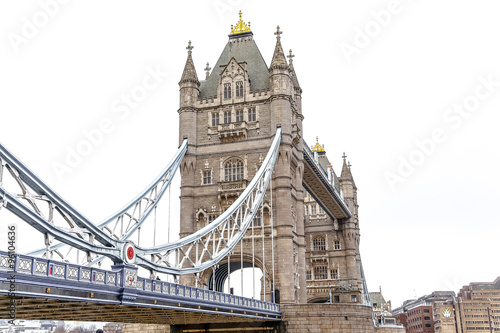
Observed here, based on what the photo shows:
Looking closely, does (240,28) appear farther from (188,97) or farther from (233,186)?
(233,186)

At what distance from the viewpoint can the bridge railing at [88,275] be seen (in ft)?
53.3

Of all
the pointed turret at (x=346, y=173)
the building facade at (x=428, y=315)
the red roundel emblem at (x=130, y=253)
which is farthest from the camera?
the building facade at (x=428, y=315)

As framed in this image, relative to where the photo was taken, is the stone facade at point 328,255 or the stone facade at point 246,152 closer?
the stone facade at point 246,152

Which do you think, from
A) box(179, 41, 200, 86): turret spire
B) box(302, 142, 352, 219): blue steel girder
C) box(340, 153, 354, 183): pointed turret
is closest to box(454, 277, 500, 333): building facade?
box(340, 153, 354, 183): pointed turret

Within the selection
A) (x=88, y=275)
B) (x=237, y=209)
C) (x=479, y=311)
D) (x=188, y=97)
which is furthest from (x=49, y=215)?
(x=479, y=311)

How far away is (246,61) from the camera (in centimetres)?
4862

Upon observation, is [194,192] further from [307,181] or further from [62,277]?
[62,277]

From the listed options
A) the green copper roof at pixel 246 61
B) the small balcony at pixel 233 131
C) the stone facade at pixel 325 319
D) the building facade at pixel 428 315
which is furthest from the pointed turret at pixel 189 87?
the building facade at pixel 428 315

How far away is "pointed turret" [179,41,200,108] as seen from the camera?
154ft

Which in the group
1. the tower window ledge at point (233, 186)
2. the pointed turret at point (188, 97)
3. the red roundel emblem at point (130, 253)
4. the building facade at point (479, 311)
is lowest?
the red roundel emblem at point (130, 253)

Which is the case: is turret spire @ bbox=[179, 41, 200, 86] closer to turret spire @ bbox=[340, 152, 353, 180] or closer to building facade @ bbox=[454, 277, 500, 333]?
turret spire @ bbox=[340, 152, 353, 180]

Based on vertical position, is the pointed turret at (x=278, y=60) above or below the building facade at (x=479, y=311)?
above

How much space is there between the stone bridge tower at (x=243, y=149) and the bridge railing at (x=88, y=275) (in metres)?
13.6

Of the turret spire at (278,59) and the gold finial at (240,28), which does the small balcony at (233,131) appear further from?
the gold finial at (240,28)
